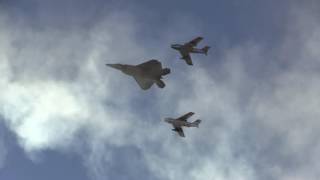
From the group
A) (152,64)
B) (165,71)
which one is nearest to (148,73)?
(152,64)

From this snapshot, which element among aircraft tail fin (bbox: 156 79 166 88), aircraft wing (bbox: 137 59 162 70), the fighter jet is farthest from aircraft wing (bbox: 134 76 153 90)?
aircraft wing (bbox: 137 59 162 70)

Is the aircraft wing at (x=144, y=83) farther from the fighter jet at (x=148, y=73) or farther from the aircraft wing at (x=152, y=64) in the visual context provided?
the aircraft wing at (x=152, y=64)

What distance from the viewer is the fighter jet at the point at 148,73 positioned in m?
193

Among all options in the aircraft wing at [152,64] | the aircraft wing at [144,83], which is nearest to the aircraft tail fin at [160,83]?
the aircraft wing at [144,83]

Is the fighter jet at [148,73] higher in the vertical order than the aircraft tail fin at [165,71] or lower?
higher

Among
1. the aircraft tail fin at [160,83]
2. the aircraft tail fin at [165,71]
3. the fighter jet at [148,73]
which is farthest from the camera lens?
the aircraft tail fin at [160,83]

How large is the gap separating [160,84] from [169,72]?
5066mm

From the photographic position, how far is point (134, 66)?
7781 inches

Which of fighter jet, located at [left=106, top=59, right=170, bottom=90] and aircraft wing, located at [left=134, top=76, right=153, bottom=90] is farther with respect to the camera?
aircraft wing, located at [left=134, top=76, right=153, bottom=90]

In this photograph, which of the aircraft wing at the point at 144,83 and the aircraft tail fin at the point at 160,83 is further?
the aircraft wing at the point at 144,83

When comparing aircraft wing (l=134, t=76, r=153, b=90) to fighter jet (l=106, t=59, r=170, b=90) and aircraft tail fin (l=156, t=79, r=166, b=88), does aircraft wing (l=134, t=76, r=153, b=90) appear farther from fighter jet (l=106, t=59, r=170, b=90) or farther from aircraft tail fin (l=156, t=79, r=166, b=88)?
aircraft tail fin (l=156, t=79, r=166, b=88)

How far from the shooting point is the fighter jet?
193125 millimetres

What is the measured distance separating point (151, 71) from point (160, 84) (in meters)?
4.67

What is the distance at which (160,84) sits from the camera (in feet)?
639
